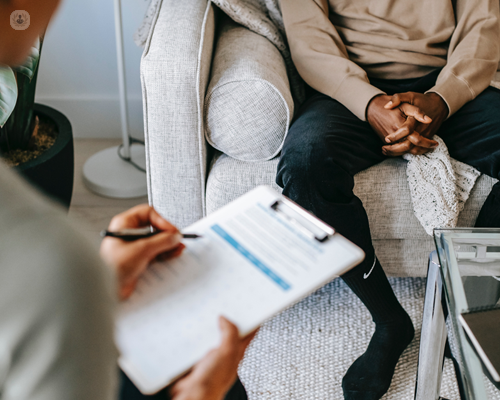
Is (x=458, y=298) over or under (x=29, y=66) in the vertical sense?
under

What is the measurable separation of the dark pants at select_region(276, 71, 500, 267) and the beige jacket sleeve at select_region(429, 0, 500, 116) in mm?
45

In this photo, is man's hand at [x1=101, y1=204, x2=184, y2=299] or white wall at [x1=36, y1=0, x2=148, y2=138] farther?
white wall at [x1=36, y1=0, x2=148, y2=138]

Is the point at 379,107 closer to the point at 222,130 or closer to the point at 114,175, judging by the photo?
the point at 222,130

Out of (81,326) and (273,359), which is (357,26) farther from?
(81,326)

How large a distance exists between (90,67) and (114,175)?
477 millimetres

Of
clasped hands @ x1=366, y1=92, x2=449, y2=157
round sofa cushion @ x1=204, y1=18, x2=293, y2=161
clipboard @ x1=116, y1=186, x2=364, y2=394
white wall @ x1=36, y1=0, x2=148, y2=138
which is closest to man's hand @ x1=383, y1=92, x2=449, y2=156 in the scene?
clasped hands @ x1=366, y1=92, x2=449, y2=157

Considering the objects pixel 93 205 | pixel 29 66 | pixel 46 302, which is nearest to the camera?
pixel 46 302

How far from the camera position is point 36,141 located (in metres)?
1.38

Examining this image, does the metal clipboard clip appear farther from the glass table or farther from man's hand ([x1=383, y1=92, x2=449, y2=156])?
man's hand ([x1=383, y1=92, x2=449, y2=156])

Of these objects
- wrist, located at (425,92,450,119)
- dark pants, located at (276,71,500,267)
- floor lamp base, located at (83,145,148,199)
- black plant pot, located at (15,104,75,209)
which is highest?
wrist, located at (425,92,450,119)

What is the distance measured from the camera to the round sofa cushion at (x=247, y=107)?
41.8 inches

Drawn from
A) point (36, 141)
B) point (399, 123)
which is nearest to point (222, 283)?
point (399, 123)

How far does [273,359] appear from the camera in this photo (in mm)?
1148

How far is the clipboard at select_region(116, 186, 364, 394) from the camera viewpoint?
461mm
